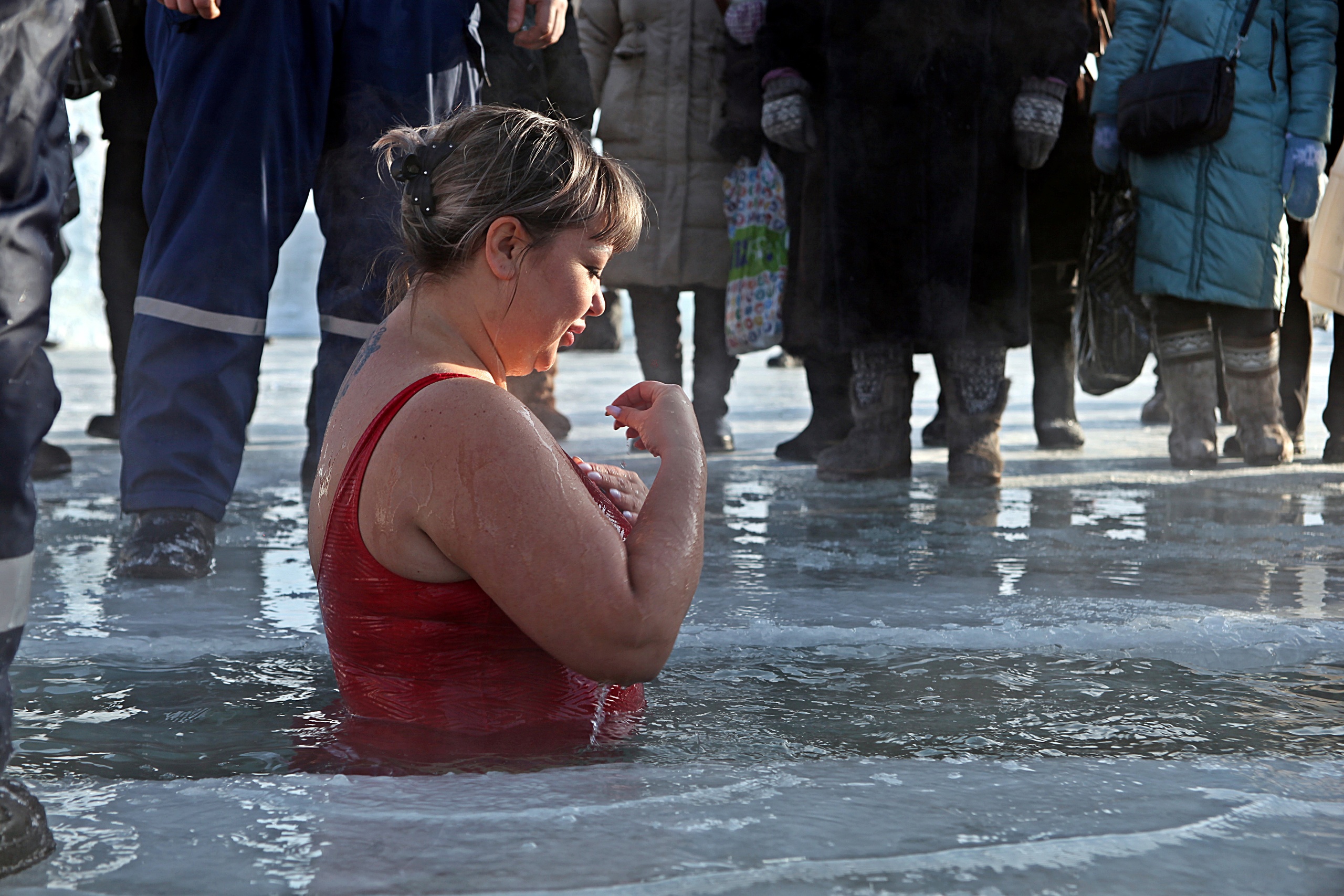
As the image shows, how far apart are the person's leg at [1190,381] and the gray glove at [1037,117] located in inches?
37.9

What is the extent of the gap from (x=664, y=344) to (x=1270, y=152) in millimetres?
2295

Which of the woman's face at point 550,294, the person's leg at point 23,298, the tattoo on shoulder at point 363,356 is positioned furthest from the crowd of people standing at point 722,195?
the woman's face at point 550,294

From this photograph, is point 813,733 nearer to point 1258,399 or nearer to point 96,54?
point 96,54

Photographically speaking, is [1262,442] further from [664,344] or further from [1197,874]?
[1197,874]

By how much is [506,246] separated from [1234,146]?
3.69 metres

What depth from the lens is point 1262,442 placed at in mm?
4730

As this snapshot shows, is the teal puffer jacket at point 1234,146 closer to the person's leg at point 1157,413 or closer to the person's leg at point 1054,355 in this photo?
the person's leg at point 1054,355

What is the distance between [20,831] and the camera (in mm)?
1153

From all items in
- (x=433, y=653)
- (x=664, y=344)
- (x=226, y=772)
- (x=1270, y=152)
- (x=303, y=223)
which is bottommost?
(x=226, y=772)

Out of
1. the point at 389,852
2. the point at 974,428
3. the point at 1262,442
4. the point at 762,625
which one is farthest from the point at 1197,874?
the point at 1262,442

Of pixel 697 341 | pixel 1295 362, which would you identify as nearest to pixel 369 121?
pixel 697 341

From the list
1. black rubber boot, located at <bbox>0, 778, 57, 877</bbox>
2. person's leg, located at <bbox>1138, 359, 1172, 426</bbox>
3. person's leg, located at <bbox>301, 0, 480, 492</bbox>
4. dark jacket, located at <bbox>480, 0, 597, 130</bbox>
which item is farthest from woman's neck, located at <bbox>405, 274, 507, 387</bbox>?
person's leg, located at <bbox>1138, 359, 1172, 426</bbox>

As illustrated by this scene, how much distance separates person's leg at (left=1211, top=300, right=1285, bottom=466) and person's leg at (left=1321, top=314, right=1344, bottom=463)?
0.18 m

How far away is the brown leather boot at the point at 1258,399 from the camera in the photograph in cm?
474
